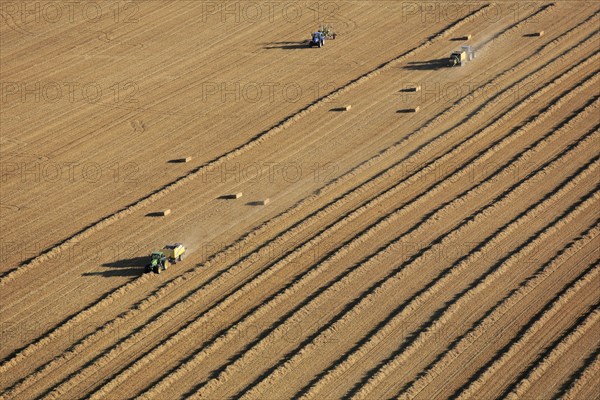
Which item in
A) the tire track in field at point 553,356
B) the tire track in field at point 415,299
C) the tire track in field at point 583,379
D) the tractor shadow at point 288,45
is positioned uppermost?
the tractor shadow at point 288,45

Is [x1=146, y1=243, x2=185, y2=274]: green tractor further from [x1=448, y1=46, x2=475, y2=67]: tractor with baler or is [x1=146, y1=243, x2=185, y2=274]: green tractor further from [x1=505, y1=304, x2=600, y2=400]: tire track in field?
[x1=448, y1=46, x2=475, y2=67]: tractor with baler

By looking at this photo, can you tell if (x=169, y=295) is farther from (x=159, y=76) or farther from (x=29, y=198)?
(x=159, y=76)

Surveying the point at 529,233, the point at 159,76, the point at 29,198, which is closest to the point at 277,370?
the point at 529,233

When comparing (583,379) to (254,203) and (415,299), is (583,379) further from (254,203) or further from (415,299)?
(254,203)

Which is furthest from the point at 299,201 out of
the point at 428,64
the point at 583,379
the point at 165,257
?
the point at 428,64

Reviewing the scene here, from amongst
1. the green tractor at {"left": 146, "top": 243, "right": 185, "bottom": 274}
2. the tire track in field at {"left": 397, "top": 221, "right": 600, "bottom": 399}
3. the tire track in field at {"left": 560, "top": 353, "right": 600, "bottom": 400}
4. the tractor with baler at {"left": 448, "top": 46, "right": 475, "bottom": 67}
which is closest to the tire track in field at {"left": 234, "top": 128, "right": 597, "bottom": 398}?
the tire track in field at {"left": 397, "top": 221, "right": 600, "bottom": 399}

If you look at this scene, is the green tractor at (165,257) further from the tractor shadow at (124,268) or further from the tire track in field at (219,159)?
the tire track in field at (219,159)

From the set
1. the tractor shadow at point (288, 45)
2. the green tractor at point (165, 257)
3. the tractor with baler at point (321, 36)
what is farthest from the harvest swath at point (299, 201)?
the tractor with baler at point (321, 36)
